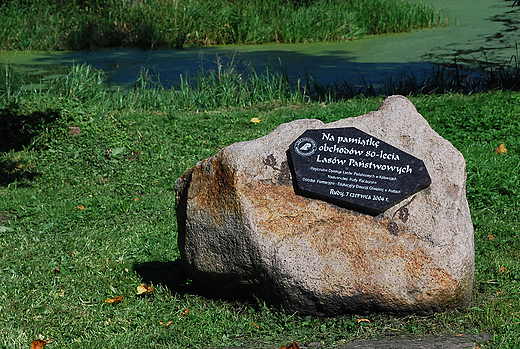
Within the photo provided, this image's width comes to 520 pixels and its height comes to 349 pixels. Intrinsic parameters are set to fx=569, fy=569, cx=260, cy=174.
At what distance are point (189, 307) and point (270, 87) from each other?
5564 millimetres

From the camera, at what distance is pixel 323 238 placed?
3.45 meters

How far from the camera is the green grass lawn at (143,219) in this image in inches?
138

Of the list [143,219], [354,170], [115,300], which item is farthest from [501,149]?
[115,300]

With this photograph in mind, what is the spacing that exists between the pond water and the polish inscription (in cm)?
637

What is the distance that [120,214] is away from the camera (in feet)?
19.1

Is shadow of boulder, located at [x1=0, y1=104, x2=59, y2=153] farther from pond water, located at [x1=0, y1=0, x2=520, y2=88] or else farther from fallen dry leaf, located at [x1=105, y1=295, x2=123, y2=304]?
fallen dry leaf, located at [x1=105, y1=295, x2=123, y2=304]

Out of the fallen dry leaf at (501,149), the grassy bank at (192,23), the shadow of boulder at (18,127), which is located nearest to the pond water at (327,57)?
the grassy bank at (192,23)

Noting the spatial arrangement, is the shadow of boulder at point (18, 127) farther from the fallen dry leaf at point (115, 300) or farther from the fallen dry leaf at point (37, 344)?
the fallen dry leaf at point (37, 344)

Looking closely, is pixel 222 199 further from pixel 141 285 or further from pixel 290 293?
pixel 141 285

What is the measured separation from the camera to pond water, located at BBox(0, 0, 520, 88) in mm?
10641

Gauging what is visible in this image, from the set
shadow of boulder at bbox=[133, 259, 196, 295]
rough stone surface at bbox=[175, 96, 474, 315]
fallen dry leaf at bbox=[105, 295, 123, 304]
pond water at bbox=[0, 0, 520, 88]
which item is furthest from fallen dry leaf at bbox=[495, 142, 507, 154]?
fallen dry leaf at bbox=[105, 295, 123, 304]

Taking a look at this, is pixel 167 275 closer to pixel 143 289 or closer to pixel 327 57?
pixel 143 289

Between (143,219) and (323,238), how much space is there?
2.69 m

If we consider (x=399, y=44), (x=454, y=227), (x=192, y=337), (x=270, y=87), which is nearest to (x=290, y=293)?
(x=192, y=337)
